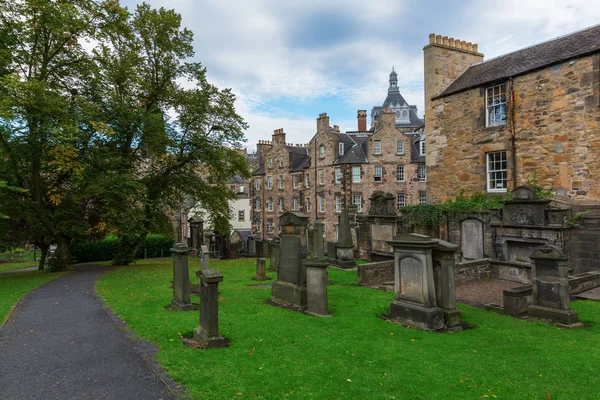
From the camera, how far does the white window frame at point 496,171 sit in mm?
17969

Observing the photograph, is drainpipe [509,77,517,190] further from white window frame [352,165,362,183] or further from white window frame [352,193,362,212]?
white window frame [352,165,362,183]

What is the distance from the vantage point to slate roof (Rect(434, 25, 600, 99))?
1565 cm

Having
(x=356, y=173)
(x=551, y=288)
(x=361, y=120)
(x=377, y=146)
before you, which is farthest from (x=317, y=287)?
(x=361, y=120)

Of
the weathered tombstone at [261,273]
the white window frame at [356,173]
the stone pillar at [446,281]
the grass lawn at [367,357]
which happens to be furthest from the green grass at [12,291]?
the white window frame at [356,173]

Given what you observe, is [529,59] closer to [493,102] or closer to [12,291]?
[493,102]

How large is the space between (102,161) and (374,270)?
13.6m

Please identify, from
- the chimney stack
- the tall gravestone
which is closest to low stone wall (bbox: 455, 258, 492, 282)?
the tall gravestone

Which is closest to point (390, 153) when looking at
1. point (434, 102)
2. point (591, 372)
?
point (434, 102)

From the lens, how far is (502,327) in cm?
872

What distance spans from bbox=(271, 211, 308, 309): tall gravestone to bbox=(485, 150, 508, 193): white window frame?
38.7 feet

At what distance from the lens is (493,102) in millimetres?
18375

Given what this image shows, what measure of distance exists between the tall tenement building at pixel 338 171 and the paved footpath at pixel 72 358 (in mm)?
28415

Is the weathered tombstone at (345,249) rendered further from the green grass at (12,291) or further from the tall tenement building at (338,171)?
the tall tenement building at (338,171)

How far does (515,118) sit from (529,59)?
10.2ft
